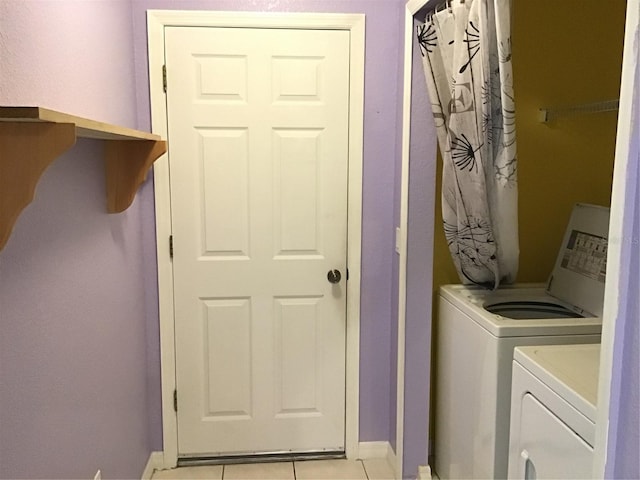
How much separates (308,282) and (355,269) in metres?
0.22

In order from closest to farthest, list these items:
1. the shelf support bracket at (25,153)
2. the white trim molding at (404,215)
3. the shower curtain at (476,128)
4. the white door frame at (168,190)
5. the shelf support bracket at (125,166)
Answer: the shelf support bracket at (25,153) → the shower curtain at (476,128) → the shelf support bracket at (125,166) → the white trim molding at (404,215) → the white door frame at (168,190)

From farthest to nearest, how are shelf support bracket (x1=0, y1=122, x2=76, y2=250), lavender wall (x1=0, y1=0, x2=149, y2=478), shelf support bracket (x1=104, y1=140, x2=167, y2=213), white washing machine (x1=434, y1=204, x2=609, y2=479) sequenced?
shelf support bracket (x1=104, y1=140, x2=167, y2=213)
white washing machine (x1=434, y1=204, x2=609, y2=479)
lavender wall (x1=0, y1=0, x2=149, y2=478)
shelf support bracket (x1=0, y1=122, x2=76, y2=250)

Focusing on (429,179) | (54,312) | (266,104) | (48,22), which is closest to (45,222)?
(54,312)

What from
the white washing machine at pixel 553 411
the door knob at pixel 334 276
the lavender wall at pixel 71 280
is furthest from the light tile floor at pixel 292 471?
the white washing machine at pixel 553 411

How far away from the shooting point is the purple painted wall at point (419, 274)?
2.38m

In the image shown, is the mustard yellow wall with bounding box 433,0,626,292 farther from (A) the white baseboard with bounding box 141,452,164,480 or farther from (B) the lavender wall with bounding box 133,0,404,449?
(A) the white baseboard with bounding box 141,452,164,480

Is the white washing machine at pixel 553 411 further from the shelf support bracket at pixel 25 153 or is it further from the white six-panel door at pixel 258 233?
the shelf support bracket at pixel 25 153

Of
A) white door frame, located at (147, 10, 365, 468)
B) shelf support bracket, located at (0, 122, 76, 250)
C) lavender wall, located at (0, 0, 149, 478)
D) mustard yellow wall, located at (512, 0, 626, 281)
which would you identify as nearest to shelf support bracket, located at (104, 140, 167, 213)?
lavender wall, located at (0, 0, 149, 478)

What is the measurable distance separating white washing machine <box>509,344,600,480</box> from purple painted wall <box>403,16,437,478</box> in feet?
2.28

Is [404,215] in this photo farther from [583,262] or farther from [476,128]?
[583,262]

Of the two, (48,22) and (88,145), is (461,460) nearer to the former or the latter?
(88,145)

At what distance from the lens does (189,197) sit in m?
2.61

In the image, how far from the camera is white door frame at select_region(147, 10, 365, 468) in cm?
249

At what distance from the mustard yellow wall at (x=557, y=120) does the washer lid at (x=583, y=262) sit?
0.20 meters
